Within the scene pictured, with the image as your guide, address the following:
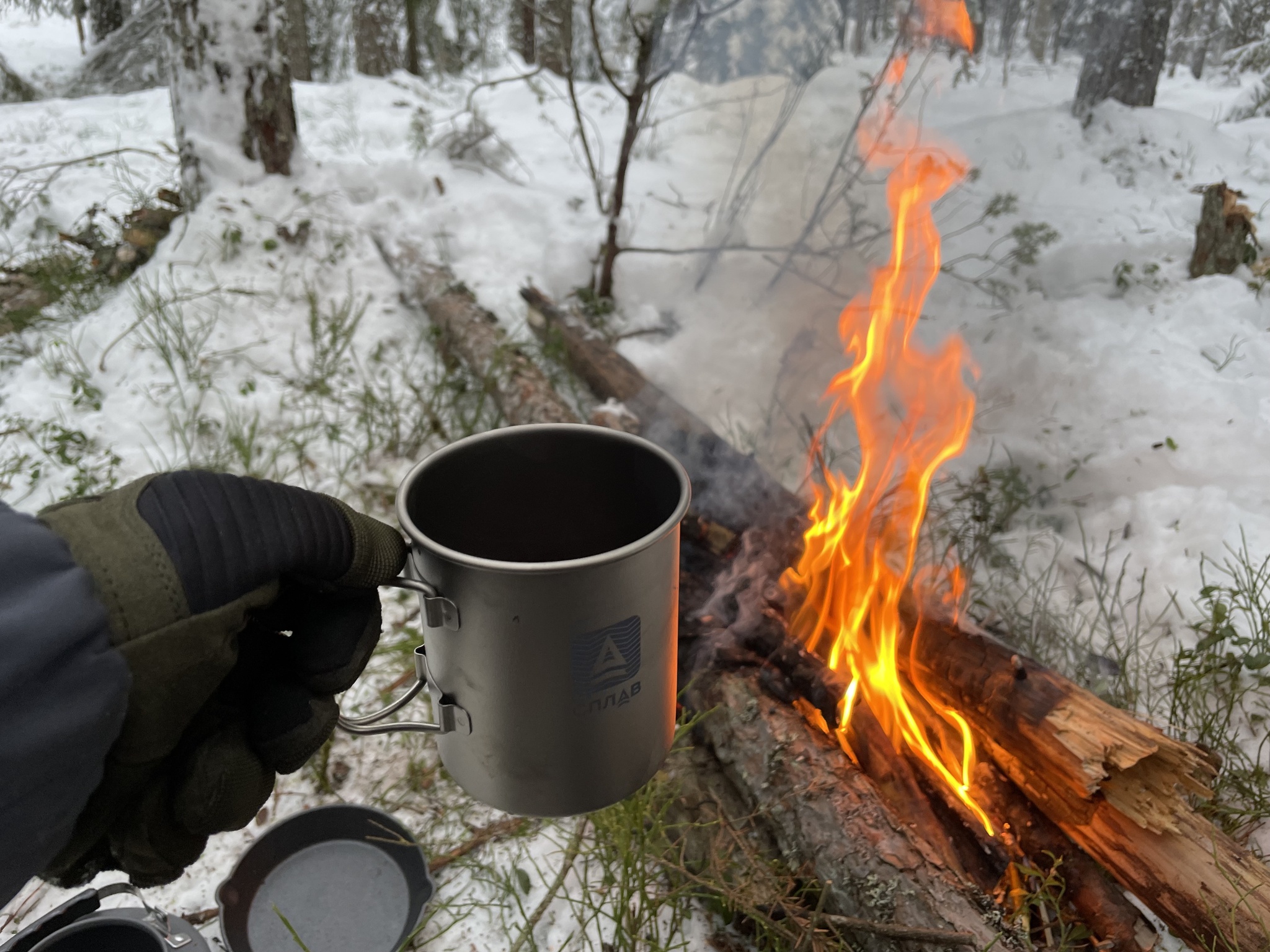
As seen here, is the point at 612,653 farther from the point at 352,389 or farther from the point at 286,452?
the point at 352,389

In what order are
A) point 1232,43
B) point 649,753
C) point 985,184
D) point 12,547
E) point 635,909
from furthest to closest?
1. point 985,184
2. point 1232,43
3. point 635,909
4. point 649,753
5. point 12,547

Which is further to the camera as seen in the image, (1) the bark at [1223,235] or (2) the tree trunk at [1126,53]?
(2) the tree trunk at [1126,53]

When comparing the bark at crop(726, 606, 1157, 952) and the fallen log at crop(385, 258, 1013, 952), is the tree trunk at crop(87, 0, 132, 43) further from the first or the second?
the bark at crop(726, 606, 1157, 952)

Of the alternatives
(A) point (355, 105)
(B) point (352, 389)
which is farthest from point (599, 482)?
(A) point (355, 105)

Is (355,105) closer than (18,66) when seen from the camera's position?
No

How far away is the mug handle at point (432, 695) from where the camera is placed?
1.11 metres

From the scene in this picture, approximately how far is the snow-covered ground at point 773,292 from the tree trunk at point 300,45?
103 inches

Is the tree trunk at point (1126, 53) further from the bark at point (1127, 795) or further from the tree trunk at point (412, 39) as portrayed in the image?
the tree trunk at point (412, 39)

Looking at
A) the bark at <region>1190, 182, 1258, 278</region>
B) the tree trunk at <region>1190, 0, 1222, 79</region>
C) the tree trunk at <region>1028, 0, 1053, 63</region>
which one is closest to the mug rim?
the bark at <region>1190, 182, 1258, 278</region>

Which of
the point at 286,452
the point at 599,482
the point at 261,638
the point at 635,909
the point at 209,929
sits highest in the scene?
the point at 599,482

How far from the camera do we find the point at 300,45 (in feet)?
27.3

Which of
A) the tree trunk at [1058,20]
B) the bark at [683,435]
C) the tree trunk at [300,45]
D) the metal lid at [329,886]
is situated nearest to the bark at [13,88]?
the tree trunk at [300,45]

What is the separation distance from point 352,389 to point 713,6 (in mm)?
2929

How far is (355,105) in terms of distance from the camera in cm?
621
